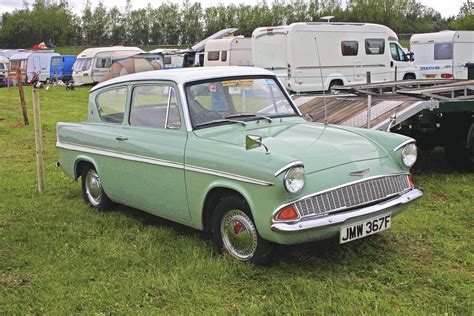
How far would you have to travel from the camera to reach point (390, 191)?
14.4 ft

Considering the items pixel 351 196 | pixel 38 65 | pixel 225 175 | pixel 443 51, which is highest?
pixel 38 65

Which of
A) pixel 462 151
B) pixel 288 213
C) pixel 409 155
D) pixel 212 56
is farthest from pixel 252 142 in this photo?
pixel 212 56

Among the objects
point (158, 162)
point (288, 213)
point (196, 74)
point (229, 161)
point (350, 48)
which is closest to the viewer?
point (288, 213)

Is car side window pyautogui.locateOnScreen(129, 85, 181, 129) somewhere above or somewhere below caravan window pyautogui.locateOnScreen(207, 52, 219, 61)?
below

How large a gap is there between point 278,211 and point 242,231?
50cm

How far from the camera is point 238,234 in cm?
432

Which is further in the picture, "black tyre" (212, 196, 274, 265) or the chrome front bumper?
"black tyre" (212, 196, 274, 265)

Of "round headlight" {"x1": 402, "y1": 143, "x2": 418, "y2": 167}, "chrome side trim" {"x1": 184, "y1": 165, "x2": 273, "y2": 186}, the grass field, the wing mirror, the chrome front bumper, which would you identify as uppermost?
the wing mirror

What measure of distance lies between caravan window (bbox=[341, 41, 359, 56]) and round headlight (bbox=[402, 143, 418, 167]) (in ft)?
49.2

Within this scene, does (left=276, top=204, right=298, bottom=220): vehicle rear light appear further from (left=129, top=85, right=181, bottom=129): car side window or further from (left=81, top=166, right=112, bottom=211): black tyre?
(left=81, top=166, right=112, bottom=211): black tyre

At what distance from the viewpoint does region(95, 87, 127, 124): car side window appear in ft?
18.9

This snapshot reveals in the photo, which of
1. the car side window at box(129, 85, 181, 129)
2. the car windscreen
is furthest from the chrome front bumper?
the car side window at box(129, 85, 181, 129)

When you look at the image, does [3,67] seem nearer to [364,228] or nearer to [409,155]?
[409,155]

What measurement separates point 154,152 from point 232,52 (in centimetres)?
2037
